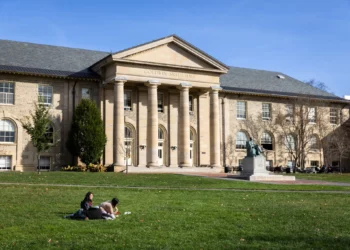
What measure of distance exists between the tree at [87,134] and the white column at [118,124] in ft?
4.76

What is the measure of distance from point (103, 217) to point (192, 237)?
3567 millimetres

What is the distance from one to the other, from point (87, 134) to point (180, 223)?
2936cm

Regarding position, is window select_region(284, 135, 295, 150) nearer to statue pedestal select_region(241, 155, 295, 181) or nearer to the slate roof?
the slate roof

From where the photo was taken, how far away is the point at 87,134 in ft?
135

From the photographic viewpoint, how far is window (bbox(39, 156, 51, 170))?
42.8m

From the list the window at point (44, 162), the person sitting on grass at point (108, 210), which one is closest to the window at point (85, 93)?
the window at point (44, 162)

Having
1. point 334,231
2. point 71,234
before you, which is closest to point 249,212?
point 334,231

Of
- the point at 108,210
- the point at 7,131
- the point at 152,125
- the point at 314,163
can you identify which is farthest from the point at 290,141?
the point at 108,210

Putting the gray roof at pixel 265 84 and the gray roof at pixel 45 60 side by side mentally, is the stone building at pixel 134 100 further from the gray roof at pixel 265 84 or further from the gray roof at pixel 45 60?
the gray roof at pixel 265 84

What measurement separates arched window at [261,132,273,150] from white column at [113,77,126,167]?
67.6 feet

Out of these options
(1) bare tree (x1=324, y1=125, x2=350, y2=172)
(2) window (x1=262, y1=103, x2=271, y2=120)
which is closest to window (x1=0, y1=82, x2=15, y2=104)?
(2) window (x1=262, y1=103, x2=271, y2=120)

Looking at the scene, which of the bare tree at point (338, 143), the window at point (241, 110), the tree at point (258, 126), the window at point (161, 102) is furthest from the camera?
the bare tree at point (338, 143)

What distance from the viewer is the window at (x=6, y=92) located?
41531 mm

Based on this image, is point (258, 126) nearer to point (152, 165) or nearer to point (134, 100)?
point (134, 100)
